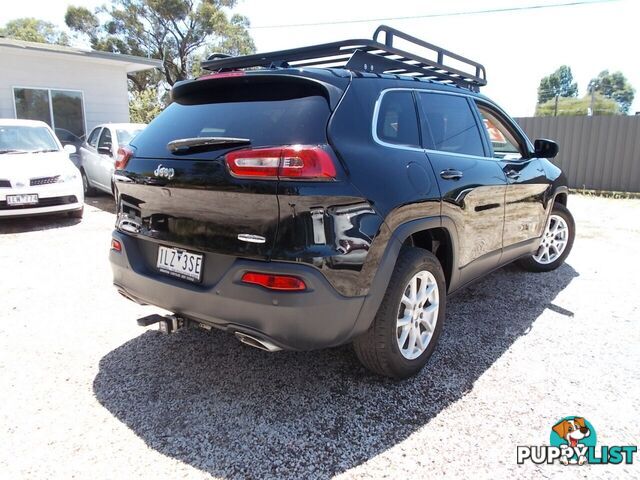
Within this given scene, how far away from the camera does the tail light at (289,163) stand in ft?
7.26

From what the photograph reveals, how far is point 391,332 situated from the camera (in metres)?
2.64

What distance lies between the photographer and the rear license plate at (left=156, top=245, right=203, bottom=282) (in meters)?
2.47

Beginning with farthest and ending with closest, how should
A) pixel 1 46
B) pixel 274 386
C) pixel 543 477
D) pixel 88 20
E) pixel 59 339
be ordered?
pixel 88 20 → pixel 1 46 → pixel 59 339 → pixel 274 386 → pixel 543 477

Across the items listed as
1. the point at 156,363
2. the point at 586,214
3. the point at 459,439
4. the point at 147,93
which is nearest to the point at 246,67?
the point at 156,363

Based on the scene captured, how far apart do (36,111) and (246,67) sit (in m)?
11.4

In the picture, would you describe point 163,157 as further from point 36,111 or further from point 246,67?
point 36,111

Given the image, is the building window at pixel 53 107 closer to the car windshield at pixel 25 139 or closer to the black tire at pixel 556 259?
the car windshield at pixel 25 139

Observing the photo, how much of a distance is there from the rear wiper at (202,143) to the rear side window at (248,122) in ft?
0.13

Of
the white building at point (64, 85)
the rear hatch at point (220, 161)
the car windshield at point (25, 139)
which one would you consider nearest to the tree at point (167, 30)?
the white building at point (64, 85)

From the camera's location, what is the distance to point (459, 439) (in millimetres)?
2395

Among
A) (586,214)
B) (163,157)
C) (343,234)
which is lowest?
(586,214)

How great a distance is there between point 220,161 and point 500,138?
3079 mm

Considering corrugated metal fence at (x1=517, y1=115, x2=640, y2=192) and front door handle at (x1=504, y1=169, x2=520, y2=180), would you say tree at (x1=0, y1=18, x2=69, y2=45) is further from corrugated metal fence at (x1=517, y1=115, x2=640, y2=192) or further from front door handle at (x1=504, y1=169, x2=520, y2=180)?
front door handle at (x1=504, y1=169, x2=520, y2=180)

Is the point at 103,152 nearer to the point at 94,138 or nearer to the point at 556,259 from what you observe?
the point at 94,138
